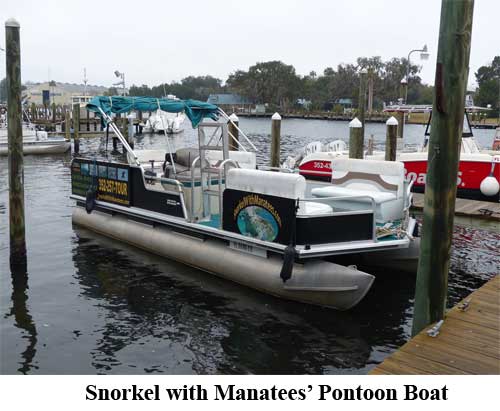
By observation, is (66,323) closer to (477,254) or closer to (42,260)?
(42,260)

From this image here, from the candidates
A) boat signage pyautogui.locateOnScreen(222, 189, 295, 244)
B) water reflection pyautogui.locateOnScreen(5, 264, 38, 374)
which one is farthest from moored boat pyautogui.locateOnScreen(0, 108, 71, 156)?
boat signage pyautogui.locateOnScreen(222, 189, 295, 244)

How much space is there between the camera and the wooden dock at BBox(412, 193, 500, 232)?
13734mm

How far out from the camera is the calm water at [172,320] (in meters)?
7.16

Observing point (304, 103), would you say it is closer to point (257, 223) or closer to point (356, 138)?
point (356, 138)

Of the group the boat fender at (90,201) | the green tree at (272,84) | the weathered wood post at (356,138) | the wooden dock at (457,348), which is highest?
the green tree at (272,84)

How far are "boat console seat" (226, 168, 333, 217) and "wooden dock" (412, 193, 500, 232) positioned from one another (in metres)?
5.91

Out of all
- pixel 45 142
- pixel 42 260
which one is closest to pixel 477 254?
pixel 42 260

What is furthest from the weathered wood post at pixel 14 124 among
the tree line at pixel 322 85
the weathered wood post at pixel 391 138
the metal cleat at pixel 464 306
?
the tree line at pixel 322 85

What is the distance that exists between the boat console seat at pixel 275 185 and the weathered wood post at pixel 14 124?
3688 mm

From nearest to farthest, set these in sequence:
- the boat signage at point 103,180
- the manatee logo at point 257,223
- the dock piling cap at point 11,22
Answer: the manatee logo at point 257,223 → the dock piling cap at point 11,22 → the boat signage at point 103,180

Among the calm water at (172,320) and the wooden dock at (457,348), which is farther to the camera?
the calm water at (172,320)

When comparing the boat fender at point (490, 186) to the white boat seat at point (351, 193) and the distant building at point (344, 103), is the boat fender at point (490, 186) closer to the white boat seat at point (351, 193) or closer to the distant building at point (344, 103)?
the white boat seat at point (351, 193)

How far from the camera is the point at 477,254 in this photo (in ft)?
38.3

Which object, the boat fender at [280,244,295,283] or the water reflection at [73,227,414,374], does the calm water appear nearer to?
the water reflection at [73,227,414,374]
